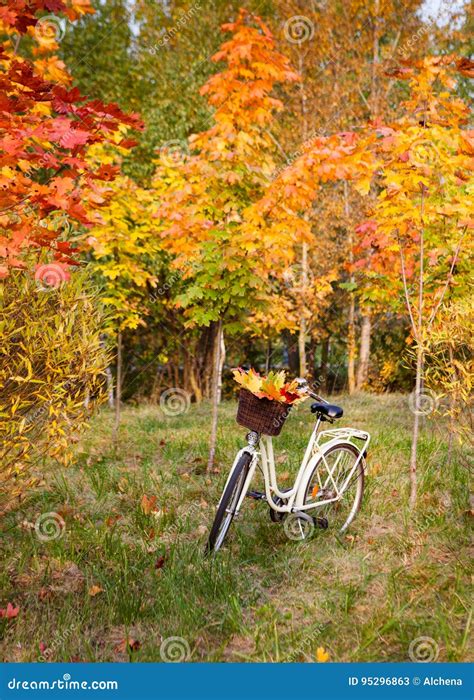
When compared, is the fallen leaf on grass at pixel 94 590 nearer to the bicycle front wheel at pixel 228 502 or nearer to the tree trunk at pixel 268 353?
the bicycle front wheel at pixel 228 502

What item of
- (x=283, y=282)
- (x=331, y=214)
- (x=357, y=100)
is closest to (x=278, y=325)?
(x=283, y=282)

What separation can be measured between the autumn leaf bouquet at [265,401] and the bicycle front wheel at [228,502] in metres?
0.24

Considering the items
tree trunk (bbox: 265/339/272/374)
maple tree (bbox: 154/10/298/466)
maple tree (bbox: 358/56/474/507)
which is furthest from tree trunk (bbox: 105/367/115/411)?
tree trunk (bbox: 265/339/272/374)

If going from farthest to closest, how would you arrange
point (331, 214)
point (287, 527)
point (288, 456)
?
point (331, 214) < point (288, 456) < point (287, 527)

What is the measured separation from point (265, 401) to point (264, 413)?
0.08 m

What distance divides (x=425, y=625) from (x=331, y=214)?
9.55 m

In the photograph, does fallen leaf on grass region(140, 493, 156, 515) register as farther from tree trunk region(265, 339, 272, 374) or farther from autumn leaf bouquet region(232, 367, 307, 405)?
tree trunk region(265, 339, 272, 374)

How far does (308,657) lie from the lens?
3045mm

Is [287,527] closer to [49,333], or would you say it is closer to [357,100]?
[49,333]

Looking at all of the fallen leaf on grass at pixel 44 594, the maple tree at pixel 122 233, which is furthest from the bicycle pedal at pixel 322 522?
the maple tree at pixel 122 233

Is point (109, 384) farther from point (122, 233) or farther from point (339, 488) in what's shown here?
point (339, 488)

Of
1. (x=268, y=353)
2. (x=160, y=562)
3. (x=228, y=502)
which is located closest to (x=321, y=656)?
(x=228, y=502)

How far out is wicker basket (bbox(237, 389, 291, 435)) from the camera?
3.77m

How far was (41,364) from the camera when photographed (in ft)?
11.8
